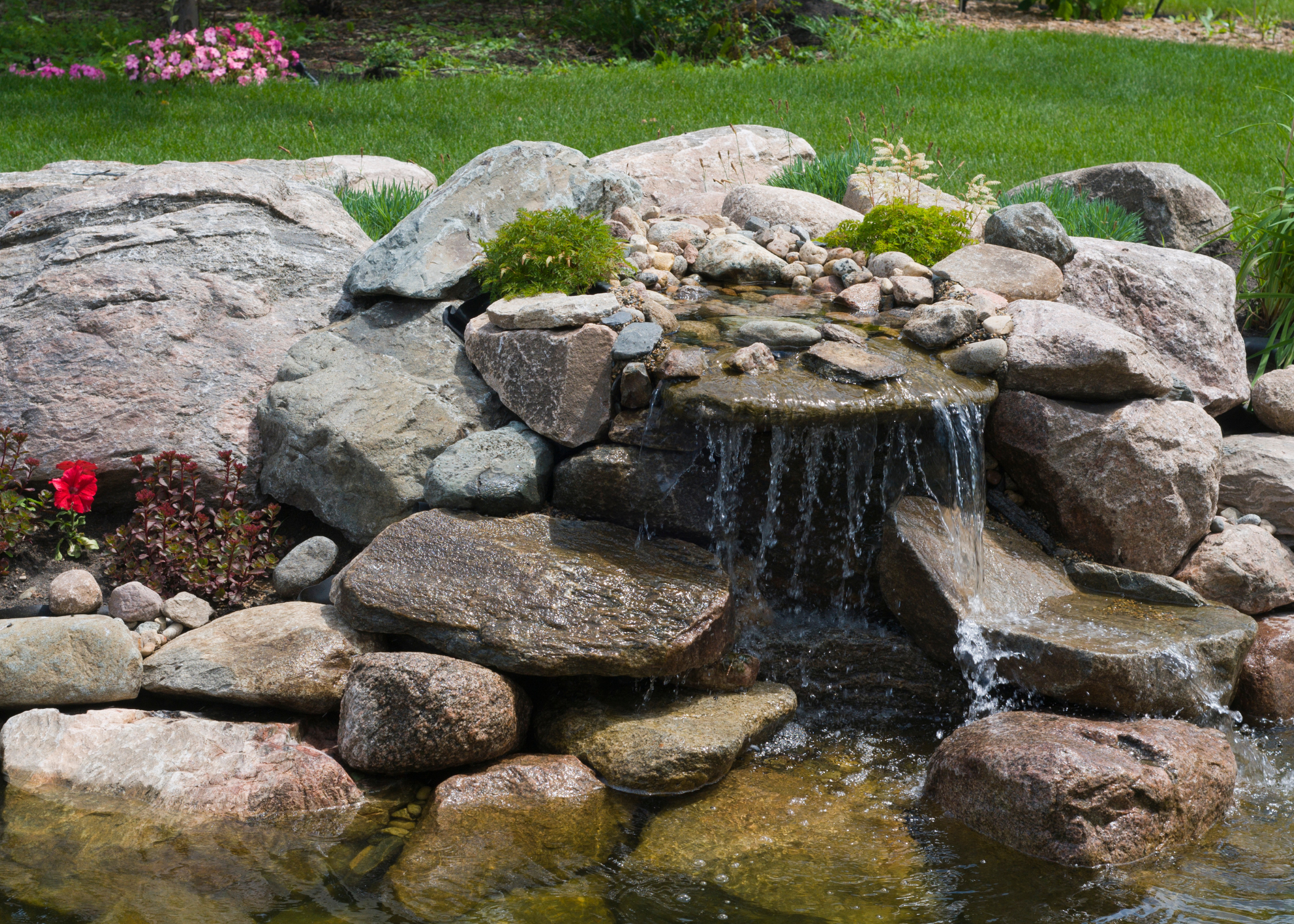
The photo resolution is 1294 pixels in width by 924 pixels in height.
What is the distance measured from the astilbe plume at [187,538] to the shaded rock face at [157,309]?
0.16 metres

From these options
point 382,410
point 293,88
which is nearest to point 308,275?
point 382,410

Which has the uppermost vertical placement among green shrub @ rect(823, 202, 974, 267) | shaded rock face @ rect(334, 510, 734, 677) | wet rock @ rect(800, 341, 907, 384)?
green shrub @ rect(823, 202, 974, 267)

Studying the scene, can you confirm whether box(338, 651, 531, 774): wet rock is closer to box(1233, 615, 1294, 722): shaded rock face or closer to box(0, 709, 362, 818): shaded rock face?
box(0, 709, 362, 818): shaded rock face

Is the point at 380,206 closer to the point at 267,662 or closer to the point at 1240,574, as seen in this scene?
the point at 267,662

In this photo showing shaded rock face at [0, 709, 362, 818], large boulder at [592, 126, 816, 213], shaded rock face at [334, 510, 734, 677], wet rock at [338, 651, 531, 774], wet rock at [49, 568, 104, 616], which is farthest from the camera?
large boulder at [592, 126, 816, 213]

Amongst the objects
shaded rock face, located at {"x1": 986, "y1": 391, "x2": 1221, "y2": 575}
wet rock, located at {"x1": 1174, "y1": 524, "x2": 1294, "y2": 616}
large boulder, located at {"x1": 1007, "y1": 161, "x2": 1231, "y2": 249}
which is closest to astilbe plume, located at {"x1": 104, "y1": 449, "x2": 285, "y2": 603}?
shaded rock face, located at {"x1": 986, "y1": 391, "x2": 1221, "y2": 575}

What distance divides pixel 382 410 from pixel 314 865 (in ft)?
7.08

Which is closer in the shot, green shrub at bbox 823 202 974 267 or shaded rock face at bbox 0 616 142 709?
shaded rock face at bbox 0 616 142 709

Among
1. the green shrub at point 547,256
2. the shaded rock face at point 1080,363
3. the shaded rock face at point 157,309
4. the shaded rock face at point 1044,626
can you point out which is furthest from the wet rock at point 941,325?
the shaded rock face at point 157,309

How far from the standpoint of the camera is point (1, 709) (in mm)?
4086

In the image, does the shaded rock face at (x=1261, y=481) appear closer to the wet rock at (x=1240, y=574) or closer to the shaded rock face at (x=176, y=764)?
the wet rock at (x=1240, y=574)

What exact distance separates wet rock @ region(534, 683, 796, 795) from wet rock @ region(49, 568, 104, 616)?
202cm

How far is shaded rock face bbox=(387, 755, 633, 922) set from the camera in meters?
3.20

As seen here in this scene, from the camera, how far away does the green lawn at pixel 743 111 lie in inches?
344
